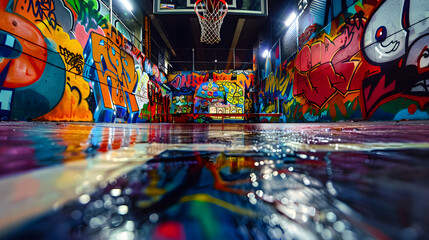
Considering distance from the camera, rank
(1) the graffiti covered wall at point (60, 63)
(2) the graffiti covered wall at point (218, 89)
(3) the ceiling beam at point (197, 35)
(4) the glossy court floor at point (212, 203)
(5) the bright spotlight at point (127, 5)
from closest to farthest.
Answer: (4) the glossy court floor at point (212, 203), (1) the graffiti covered wall at point (60, 63), (5) the bright spotlight at point (127, 5), (3) the ceiling beam at point (197, 35), (2) the graffiti covered wall at point (218, 89)

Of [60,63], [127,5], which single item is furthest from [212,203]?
[127,5]

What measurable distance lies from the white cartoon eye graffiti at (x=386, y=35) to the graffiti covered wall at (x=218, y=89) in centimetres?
638

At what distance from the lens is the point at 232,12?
5.79m

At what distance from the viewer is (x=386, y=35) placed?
3.13m

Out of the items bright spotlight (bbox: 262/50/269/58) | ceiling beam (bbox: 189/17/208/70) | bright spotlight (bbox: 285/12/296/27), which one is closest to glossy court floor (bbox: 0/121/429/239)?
bright spotlight (bbox: 285/12/296/27)

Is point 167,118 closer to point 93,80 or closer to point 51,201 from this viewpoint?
point 93,80

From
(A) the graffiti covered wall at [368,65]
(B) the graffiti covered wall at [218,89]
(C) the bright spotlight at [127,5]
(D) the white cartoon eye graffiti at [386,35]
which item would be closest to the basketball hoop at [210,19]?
(C) the bright spotlight at [127,5]

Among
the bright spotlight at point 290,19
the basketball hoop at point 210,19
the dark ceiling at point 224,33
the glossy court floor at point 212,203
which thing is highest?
the dark ceiling at point 224,33

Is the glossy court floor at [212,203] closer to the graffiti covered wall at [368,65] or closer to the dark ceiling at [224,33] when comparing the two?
the graffiti covered wall at [368,65]

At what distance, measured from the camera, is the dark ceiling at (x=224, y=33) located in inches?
291

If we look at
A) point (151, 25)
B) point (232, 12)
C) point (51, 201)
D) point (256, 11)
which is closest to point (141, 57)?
point (151, 25)

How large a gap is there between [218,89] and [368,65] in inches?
271

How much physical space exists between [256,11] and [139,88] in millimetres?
4758

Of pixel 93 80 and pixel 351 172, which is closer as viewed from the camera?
pixel 351 172
